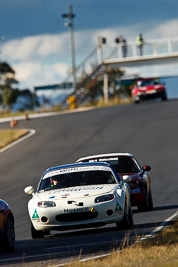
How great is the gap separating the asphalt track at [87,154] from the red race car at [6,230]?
18 centimetres

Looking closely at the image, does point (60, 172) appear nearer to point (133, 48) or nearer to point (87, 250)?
point (87, 250)

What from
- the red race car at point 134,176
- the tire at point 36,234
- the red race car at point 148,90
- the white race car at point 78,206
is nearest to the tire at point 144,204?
the red race car at point 134,176

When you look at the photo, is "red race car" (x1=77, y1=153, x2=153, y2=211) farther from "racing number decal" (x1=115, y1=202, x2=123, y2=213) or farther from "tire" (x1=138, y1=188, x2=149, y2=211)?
"racing number decal" (x1=115, y1=202, x2=123, y2=213)

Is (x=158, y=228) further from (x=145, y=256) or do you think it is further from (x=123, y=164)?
(x=123, y=164)

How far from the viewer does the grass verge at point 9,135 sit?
41094 millimetres

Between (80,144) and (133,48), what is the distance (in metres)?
24.8

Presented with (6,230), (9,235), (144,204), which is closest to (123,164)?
(144,204)

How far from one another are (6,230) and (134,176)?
686cm

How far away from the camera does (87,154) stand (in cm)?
3450

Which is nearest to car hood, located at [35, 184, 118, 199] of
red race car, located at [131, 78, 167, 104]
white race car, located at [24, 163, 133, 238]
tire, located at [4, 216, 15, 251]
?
white race car, located at [24, 163, 133, 238]

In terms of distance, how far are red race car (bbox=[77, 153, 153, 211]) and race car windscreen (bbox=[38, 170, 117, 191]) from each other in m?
3.25

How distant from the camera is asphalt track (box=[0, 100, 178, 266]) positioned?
40.4ft

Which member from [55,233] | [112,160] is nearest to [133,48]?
[112,160]

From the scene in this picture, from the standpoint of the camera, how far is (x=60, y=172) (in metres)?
15.1
